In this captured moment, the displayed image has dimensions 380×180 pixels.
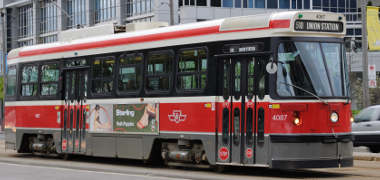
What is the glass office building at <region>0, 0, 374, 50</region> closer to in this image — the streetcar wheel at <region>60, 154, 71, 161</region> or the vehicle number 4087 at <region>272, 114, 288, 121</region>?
the streetcar wheel at <region>60, 154, 71, 161</region>

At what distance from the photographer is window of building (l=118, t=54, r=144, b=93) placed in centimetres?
1703

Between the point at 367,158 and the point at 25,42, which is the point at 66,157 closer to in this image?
the point at 367,158

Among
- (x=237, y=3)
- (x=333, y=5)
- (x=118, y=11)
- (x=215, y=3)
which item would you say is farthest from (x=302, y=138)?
(x=333, y=5)

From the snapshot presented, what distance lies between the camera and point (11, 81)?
22281 millimetres

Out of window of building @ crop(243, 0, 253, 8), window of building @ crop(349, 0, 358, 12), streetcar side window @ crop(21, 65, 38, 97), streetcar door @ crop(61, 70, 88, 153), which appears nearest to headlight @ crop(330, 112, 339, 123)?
streetcar door @ crop(61, 70, 88, 153)

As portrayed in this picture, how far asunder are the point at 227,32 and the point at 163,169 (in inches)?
142

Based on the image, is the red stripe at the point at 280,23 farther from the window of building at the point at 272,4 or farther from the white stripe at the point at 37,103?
the window of building at the point at 272,4

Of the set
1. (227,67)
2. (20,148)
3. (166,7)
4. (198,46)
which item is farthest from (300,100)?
(166,7)

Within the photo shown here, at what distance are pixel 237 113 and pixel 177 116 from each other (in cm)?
180

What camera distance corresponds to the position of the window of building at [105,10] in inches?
2598

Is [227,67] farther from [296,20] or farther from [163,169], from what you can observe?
[163,169]

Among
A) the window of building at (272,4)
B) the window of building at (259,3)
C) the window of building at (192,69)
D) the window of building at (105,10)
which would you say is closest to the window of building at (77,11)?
the window of building at (105,10)

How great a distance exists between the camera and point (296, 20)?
46.2 feet

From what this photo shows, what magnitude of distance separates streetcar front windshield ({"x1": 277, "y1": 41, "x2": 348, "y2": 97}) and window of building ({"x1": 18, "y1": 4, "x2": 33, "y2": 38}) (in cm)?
6718
